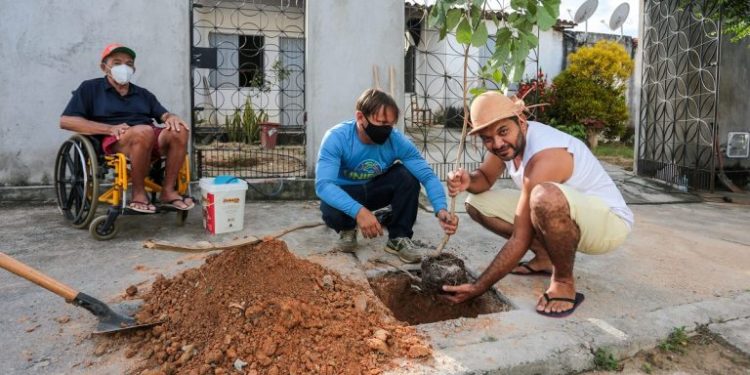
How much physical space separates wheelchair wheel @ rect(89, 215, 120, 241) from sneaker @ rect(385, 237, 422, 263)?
1779 millimetres

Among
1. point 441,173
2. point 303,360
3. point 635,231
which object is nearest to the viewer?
point 303,360

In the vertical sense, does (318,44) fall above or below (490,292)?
above

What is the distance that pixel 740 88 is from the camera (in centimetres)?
680

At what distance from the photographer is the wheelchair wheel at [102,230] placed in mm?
3261

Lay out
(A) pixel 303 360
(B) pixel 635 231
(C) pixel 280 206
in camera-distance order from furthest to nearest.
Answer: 1. (C) pixel 280 206
2. (B) pixel 635 231
3. (A) pixel 303 360

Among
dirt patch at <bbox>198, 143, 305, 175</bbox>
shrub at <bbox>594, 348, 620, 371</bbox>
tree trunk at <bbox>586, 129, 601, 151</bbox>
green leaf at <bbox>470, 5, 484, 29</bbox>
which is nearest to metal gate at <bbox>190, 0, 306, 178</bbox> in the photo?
dirt patch at <bbox>198, 143, 305, 175</bbox>

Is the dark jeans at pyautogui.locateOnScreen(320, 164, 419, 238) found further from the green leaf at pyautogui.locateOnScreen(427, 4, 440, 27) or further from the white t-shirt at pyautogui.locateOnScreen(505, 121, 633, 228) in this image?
the green leaf at pyautogui.locateOnScreen(427, 4, 440, 27)

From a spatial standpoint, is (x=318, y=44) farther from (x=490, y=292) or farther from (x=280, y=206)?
(x=490, y=292)

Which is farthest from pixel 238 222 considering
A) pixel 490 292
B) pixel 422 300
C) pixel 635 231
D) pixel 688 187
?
pixel 688 187

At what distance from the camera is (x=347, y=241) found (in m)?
3.20

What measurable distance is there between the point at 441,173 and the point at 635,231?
8.37 feet

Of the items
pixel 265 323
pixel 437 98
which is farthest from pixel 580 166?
pixel 437 98

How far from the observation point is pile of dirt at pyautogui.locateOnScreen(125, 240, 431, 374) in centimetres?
176

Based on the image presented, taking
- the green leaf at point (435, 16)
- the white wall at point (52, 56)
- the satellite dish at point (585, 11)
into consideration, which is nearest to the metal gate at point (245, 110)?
the white wall at point (52, 56)
